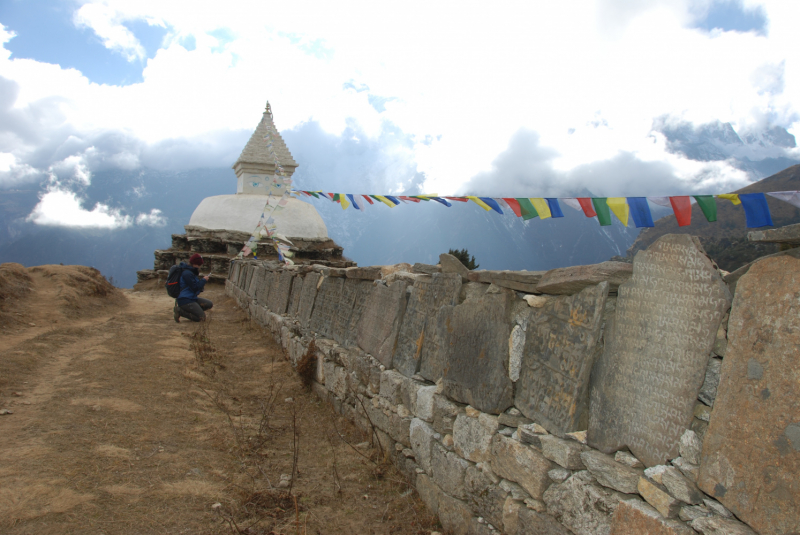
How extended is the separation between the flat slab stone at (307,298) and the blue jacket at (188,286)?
3527mm

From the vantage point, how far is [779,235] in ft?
5.23

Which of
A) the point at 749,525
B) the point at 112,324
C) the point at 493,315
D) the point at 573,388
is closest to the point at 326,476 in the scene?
the point at 493,315

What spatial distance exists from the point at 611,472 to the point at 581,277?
0.84 metres

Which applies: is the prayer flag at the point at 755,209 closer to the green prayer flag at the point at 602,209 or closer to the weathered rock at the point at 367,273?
the green prayer flag at the point at 602,209

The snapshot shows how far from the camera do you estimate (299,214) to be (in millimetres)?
19188

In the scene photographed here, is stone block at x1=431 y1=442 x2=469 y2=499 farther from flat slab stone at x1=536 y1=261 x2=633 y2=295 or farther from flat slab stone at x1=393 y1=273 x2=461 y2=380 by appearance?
flat slab stone at x1=536 y1=261 x2=633 y2=295

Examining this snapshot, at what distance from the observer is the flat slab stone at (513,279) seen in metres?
2.51

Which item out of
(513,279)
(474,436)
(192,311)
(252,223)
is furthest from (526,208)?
(252,223)

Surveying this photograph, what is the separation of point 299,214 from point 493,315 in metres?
17.3

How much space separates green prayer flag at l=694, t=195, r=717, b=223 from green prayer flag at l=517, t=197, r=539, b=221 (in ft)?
5.62

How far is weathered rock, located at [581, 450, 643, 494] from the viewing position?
186 centimetres

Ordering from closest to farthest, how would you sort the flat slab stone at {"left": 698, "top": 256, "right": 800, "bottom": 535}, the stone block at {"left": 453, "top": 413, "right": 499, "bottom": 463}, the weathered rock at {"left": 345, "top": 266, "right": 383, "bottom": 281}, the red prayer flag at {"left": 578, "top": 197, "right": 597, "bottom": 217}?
the flat slab stone at {"left": 698, "top": 256, "right": 800, "bottom": 535}
the stone block at {"left": 453, "top": 413, "right": 499, "bottom": 463}
the weathered rock at {"left": 345, "top": 266, "right": 383, "bottom": 281}
the red prayer flag at {"left": 578, "top": 197, "right": 597, "bottom": 217}

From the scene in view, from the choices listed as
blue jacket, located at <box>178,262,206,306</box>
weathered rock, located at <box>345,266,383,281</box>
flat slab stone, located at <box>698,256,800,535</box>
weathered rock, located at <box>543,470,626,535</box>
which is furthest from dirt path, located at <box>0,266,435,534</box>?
blue jacket, located at <box>178,262,206,306</box>

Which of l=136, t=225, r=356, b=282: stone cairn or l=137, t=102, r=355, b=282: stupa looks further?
l=137, t=102, r=355, b=282: stupa
